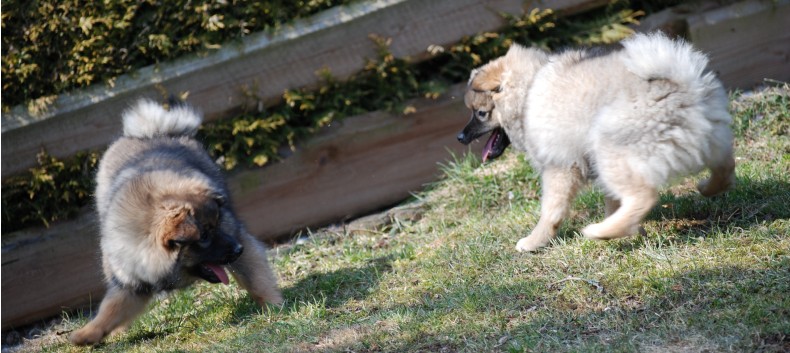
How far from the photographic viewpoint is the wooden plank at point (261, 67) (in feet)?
19.4

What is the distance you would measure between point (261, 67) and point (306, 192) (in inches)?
39.1

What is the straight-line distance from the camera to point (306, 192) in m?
6.39

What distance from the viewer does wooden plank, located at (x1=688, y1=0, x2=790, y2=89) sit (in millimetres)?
6359

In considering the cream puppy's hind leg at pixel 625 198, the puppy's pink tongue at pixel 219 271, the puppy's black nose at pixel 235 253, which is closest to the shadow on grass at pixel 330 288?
the puppy's pink tongue at pixel 219 271

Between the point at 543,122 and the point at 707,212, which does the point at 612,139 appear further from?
the point at 707,212

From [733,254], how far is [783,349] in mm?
920

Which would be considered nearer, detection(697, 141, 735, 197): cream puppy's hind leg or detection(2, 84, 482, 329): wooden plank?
detection(697, 141, 735, 197): cream puppy's hind leg

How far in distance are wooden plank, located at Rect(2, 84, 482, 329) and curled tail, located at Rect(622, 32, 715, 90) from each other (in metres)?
2.50

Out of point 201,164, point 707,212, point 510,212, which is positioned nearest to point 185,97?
point 201,164

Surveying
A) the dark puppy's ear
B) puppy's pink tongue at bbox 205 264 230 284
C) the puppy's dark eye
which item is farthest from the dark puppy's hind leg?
the dark puppy's ear

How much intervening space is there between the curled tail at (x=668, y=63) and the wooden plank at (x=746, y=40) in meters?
2.49

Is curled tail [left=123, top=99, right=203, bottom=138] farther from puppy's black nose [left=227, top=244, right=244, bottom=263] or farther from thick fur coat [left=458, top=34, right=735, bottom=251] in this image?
thick fur coat [left=458, top=34, right=735, bottom=251]

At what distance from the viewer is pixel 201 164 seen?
16.7 ft

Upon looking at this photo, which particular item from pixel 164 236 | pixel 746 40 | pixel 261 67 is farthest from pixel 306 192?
pixel 746 40
